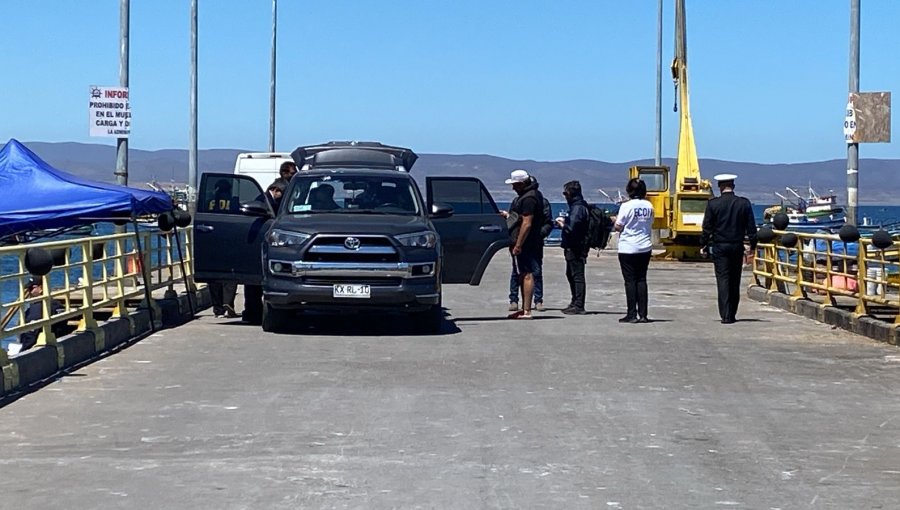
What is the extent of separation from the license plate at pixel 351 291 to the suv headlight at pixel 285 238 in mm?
638

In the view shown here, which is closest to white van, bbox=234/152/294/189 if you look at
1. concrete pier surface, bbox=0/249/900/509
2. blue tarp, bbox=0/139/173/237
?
blue tarp, bbox=0/139/173/237

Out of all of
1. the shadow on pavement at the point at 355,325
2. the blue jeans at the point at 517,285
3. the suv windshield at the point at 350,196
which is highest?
the suv windshield at the point at 350,196

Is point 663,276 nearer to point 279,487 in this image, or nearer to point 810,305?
point 810,305

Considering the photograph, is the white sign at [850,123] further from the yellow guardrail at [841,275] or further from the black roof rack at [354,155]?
the black roof rack at [354,155]

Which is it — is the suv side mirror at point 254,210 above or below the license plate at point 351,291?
above

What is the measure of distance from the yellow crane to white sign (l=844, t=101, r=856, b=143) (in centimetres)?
1693

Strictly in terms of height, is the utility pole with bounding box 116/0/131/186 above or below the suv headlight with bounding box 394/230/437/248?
above

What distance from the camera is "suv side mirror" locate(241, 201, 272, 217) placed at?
1623 cm

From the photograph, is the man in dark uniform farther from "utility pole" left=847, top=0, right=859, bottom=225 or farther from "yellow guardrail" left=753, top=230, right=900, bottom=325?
"utility pole" left=847, top=0, right=859, bottom=225

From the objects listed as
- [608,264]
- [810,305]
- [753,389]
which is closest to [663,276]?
[608,264]

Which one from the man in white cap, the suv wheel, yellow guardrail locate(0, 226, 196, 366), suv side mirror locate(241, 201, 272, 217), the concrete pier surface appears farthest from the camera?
the man in white cap

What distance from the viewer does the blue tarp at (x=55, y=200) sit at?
17344 millimetres

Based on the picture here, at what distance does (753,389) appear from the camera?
37.8ft

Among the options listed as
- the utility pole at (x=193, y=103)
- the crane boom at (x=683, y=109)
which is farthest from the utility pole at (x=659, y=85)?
the utility pole at (x=193, y=103)
